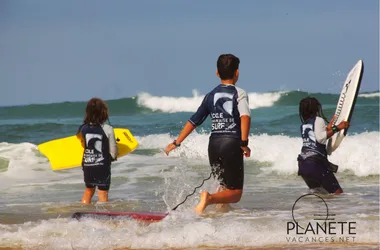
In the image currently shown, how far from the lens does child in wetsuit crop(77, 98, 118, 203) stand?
8102 millimetres

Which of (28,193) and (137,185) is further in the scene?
(137,185)

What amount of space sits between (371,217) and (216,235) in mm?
1790

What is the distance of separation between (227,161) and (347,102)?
97.4 inches

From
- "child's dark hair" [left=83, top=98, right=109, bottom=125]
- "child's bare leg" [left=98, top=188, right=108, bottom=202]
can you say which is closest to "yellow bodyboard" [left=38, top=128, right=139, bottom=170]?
"child's bare leg" [left=98, top=188, right=108, bottom=202]

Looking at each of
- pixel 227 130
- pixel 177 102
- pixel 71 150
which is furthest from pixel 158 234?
pixel 177 102

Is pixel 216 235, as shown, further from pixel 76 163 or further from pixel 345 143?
pixel 345 143

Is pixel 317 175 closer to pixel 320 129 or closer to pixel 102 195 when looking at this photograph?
pixel 320 129

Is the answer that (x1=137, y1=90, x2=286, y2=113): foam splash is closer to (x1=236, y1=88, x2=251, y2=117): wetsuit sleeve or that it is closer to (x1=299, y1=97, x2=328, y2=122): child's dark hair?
(x1=299, y1=97, x2=328, y2=122): child's dark hair

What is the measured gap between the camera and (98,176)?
8250 millimetres

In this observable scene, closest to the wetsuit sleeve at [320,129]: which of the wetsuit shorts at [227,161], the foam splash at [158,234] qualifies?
the foam splash at [158,234]

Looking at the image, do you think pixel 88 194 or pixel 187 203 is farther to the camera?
Answer: pixel 88 194

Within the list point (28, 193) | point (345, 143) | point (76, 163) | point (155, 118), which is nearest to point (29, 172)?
point (28, 193)

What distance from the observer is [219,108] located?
678 cm

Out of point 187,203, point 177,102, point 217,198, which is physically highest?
point 177,102
